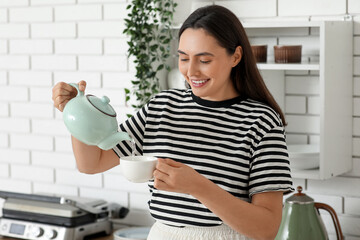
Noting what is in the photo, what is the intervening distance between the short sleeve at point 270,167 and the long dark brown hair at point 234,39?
0.44ft

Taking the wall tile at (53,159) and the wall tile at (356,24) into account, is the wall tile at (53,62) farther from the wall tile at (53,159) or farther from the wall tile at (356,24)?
the wall tile at (356,24)

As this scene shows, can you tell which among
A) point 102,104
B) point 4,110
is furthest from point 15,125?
point 102,104

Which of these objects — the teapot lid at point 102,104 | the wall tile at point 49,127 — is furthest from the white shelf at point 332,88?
the wall tile at point 49,127

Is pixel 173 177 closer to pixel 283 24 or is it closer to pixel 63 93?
pixel 63 93

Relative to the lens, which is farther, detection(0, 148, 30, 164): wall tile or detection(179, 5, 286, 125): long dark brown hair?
detection(0, 148, 30, 164): wall tile

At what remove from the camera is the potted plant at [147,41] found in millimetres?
2824

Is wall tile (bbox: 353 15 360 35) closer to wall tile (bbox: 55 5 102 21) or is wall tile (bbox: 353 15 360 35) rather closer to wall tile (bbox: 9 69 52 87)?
wall tile (bbox: 55 5 102 21)

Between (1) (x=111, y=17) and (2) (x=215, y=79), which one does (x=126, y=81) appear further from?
(2) (x=215, y=79)

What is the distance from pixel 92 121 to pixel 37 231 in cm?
153

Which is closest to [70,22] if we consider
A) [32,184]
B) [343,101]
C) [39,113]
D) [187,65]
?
[39,113]

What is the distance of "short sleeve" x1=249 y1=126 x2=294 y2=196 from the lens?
1747 millimetres

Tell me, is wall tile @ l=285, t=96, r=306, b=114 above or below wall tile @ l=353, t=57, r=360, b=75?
below

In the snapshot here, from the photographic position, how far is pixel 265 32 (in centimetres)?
279

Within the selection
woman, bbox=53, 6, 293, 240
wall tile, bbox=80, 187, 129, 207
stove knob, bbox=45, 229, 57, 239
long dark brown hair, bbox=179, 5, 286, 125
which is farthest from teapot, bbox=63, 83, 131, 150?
wall tile, bbox=80, 187, 129, 207
